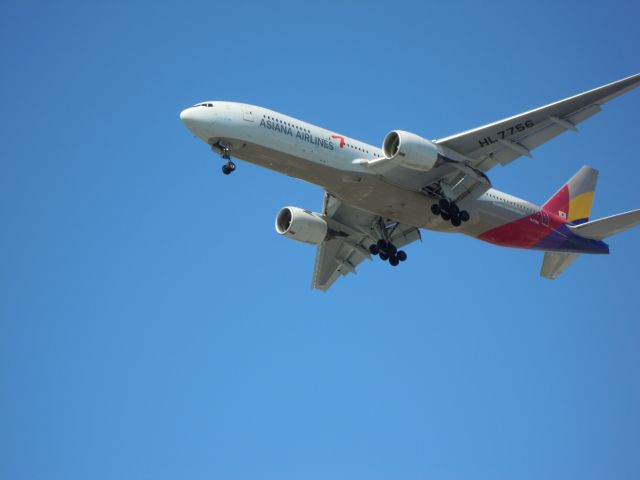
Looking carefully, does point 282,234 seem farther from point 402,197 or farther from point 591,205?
point 591,205

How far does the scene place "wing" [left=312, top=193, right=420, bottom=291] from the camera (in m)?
41.6

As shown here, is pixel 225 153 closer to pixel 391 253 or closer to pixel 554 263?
pixel 391 253

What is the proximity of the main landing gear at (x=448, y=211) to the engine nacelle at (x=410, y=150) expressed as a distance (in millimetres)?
2720

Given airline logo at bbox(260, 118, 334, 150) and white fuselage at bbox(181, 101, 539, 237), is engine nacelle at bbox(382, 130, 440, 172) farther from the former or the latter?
airline logo at bbox(260, 118, 334, 150)

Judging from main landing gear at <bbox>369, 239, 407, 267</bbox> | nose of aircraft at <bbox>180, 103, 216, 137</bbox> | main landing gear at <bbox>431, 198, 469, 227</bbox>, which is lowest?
main landing gear at <bbox>369, 239, 407, 267</bbox>

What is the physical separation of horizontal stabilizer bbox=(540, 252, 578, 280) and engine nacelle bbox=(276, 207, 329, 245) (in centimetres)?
1124

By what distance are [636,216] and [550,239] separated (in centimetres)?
412

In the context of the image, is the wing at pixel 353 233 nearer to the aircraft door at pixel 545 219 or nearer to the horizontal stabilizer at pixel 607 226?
the aircraft door at pixel 545 219

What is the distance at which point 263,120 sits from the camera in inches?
1378

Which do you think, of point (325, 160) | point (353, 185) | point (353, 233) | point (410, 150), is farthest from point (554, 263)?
point (325, 160)

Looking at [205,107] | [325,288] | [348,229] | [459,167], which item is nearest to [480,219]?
[459,167]

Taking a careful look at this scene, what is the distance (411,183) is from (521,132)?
4.88 m

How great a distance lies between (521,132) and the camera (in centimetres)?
3588

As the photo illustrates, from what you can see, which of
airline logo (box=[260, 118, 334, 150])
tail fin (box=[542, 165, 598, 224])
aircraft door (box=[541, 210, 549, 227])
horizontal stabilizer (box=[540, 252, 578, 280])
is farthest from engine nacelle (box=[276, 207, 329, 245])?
horizontal stabilizer (box=[540, 252, 578, 280])
